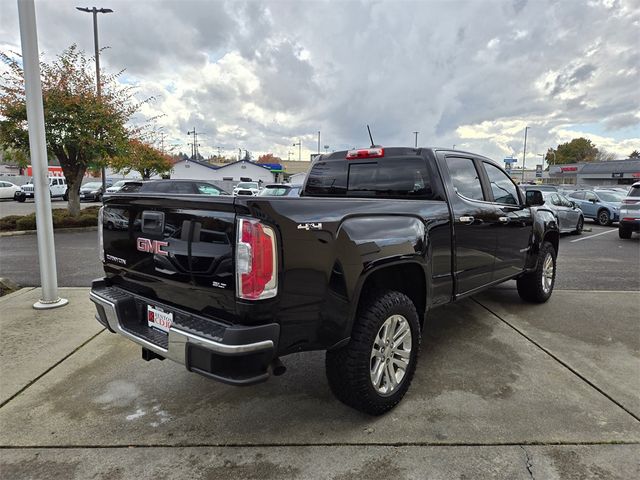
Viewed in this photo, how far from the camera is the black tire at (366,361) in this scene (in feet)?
9.09

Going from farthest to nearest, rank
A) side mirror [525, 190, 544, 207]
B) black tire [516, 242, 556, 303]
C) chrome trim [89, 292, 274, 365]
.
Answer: black tire [516, 242, 556, 303]
side mirror [525, 190, 544, 207]
chrome trim [89, 292, 274, 365]

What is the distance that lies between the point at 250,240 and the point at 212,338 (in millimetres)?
552

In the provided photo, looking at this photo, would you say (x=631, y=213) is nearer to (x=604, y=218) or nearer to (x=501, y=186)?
(x=604, y=218)

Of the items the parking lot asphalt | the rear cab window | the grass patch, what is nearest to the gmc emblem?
the rear cab window

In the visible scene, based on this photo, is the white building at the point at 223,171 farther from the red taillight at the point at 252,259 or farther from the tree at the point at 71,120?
the red taillight at the point at 252,259

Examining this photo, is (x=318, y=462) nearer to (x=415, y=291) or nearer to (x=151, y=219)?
(x=415, y=291)

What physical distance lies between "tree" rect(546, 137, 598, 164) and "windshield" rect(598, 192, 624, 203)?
81346 millimetres

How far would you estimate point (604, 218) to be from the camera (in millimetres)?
18094

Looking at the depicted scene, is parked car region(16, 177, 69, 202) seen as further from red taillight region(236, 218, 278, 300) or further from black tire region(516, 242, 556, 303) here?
A: red taillight region(236, 218, 278, 300)

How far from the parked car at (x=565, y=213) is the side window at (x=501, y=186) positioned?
958cm

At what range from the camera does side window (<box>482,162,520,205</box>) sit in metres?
4.67

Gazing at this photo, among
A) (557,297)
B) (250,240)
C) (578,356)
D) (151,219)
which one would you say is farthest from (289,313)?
(557,297)

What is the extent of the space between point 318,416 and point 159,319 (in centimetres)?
129

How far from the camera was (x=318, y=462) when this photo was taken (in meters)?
2.55
